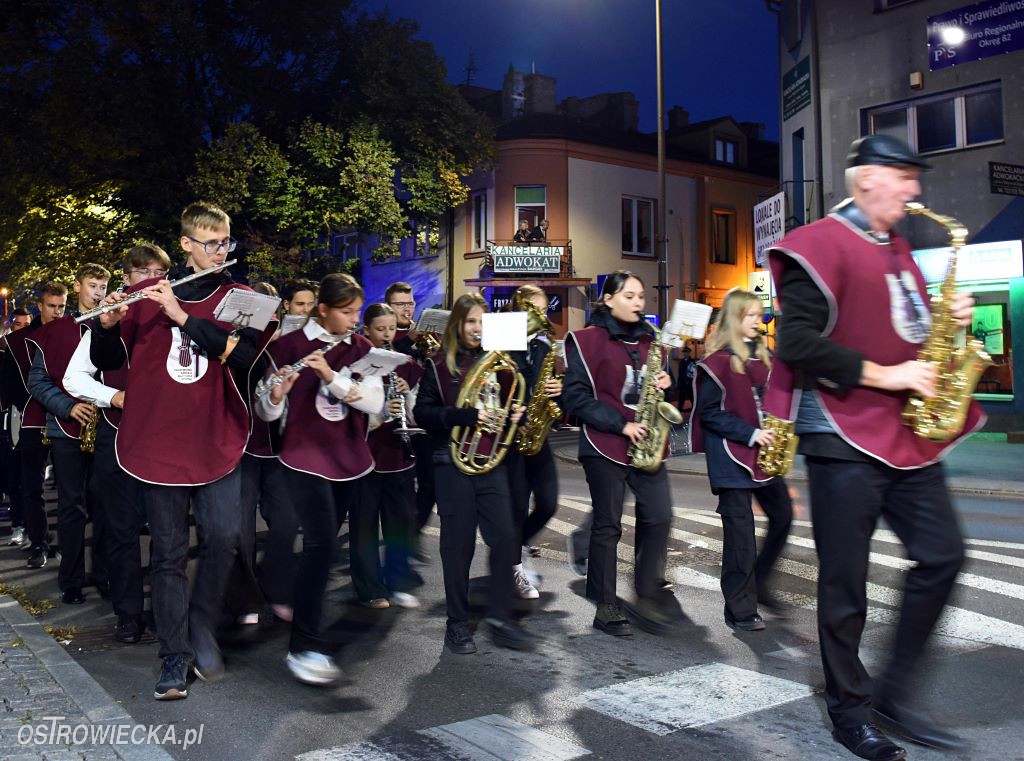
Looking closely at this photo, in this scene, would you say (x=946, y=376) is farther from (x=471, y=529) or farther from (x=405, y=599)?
(x=405, y=599)

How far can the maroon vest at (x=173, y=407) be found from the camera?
4.80 meters

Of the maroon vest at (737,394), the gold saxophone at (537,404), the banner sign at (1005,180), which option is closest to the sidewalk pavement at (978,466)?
the banner sign at (1005,180)

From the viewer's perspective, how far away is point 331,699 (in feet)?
15.7

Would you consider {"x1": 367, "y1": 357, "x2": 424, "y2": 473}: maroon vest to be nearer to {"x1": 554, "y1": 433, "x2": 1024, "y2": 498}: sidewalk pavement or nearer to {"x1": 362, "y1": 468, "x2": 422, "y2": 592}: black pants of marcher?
{"x1": 362, "y1": 468, "x2": 422, "y2": 592}: black pants of marcher

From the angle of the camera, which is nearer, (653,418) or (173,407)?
(173,407)

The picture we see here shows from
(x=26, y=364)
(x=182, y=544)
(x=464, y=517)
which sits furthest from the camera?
(x=26, y=364)

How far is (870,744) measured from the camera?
369 centimetres

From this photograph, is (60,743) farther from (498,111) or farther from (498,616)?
(498,111)

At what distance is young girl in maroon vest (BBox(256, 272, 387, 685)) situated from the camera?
16.9 ft

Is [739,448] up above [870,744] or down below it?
above

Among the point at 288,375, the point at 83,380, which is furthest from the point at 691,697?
the point at 83,380

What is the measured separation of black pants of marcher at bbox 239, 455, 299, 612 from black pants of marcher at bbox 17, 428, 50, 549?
7.39 ft

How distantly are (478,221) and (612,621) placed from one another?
101 feet

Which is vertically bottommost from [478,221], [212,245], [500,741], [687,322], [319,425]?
[500,741]
